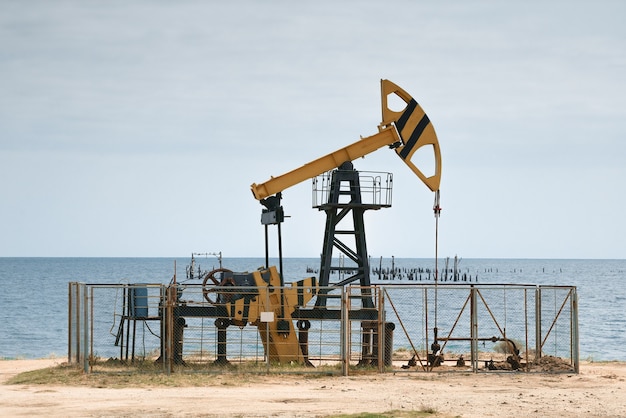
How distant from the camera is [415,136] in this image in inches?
1062

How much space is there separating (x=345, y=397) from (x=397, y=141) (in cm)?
897

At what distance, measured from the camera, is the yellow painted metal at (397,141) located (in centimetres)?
2630

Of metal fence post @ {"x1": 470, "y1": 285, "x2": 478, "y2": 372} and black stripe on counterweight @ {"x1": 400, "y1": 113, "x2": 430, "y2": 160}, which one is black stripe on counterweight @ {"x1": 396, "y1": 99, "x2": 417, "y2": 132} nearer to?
black stripe on counterweight @ {"x1": 400, "y1": 113, "x2": 430, "y2": 160}

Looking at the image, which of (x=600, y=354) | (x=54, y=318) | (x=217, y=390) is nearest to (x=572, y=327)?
(x=217, y=390)

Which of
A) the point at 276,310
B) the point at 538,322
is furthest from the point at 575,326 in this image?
the point at 276,310

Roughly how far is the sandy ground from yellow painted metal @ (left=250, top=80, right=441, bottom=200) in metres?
5.76

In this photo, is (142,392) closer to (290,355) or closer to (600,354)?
(290,355)

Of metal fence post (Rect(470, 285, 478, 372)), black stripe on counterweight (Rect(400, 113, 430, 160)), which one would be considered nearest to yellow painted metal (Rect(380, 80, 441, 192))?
black stripe on counterweight (Rect(400, 113, 430, 160))

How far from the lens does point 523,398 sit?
20000 millimetres

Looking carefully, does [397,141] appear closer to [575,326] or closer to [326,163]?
[326,163]

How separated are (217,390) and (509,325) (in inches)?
1878

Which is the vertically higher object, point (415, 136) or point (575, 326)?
point (415, 136)

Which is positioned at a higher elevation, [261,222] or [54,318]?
[261,222]

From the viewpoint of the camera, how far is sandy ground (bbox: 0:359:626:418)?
59.2ft
